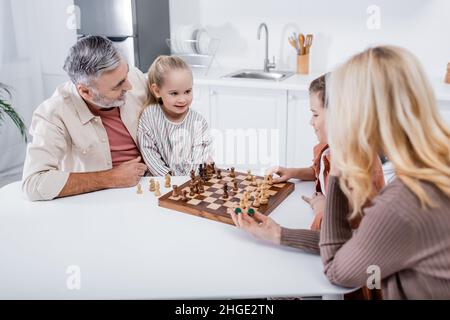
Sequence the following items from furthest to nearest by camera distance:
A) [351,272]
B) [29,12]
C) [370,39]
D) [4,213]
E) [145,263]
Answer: [29,12]
[370,39]
[4,213]
[145,263]
[351,272]

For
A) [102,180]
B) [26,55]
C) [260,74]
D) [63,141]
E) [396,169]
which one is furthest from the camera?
[26,55]

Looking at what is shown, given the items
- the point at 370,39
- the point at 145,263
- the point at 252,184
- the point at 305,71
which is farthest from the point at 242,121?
the point at 145,263

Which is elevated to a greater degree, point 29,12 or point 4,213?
point 29,12

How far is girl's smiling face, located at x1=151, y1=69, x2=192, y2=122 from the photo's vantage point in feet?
6.89

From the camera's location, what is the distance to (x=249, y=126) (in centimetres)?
338

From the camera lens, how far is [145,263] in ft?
4.05

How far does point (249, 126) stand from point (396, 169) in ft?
7.79

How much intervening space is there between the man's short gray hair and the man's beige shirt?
0.41 feet

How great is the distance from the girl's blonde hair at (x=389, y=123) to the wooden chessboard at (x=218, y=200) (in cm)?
48

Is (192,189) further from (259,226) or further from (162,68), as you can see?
(162,68)

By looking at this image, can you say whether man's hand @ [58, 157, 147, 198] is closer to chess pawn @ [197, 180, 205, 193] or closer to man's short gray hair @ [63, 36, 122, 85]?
chess pawn @ [197, 180, 205, 193]

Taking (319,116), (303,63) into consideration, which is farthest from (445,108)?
(319,116)

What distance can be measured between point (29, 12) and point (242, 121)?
1.99 m
